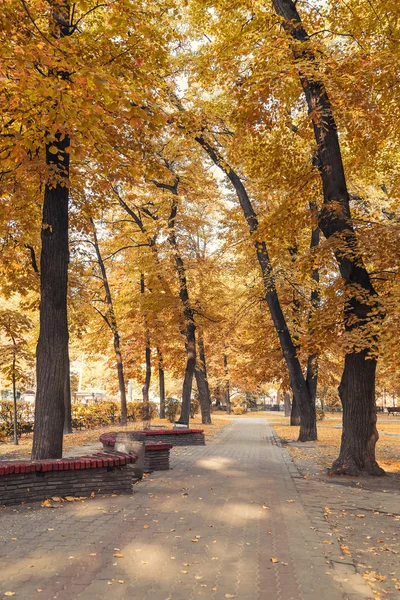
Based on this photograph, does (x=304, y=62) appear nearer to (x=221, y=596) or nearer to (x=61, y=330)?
(x=61, y=330)

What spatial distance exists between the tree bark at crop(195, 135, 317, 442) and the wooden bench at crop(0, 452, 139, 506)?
8313mm

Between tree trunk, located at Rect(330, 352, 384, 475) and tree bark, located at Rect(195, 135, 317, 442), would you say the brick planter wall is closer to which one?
tree bark, located at Rect(195, 135, 317, 442)

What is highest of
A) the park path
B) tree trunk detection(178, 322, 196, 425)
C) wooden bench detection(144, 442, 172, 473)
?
tree trunk detection(178, 322, 196, 425)

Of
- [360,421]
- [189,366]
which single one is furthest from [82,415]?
[360,421]

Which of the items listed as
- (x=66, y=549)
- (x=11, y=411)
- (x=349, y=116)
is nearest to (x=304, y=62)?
(x=349, y=116)

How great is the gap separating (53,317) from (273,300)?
8595 millimetres

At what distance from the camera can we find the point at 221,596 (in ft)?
13.3

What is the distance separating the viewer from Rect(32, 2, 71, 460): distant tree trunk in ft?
29.4

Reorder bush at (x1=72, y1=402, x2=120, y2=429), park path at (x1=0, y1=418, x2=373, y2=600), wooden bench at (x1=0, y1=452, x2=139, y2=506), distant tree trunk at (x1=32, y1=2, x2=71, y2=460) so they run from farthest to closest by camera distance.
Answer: bush at (x1=72, y1=402, x2=120, y2=429) → distant tree trunk at (x1=32, y1=2, x2=71, y2=460) → wooden bench at (x1=0, y1=452, x2=139, y2=506) → park path at (x1=0, y1=418, x2=373, y2=600)

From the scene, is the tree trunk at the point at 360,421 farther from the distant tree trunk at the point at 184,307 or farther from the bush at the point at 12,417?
the bush at the point at 12,417

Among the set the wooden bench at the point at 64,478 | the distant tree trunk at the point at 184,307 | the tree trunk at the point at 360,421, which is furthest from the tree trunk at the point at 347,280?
the distant tree trunk at the point at 184,307

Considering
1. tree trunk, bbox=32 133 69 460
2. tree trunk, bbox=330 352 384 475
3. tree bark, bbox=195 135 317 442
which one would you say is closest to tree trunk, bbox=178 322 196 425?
tree bark, bbox=195 135 317 442

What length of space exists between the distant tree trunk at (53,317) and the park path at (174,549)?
1892 millimetres

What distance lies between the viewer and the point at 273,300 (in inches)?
645
